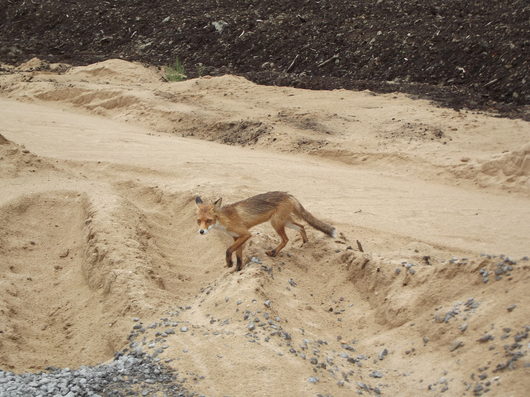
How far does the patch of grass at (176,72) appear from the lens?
19.5 m

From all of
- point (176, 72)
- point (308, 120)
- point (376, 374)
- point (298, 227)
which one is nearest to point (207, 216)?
point (298, 227)

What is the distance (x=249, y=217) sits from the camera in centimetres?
847

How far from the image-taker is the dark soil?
55.5ft

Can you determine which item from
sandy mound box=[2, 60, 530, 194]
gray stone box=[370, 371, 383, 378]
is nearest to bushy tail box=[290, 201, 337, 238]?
gray stone box=[370, 371, 383, 378]

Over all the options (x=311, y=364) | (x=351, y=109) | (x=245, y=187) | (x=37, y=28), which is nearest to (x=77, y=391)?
(x=311, y=364)

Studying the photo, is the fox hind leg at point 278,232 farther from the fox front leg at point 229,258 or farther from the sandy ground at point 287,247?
the fox front leg at point 229,258

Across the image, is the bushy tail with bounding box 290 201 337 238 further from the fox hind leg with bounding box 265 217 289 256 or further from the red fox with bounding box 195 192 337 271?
the fox hind leg with bounding box 265 217 289 256

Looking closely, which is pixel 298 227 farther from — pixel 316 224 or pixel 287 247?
pixel 287 247

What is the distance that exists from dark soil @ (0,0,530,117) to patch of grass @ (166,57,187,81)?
1.15 feet

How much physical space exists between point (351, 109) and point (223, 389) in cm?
1093

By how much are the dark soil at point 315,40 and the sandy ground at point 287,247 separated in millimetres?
2029

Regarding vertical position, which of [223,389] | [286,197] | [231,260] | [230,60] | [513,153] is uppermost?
[230,60]

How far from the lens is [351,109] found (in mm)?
15797

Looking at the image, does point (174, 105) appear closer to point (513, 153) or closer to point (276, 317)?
point (513, 153)
